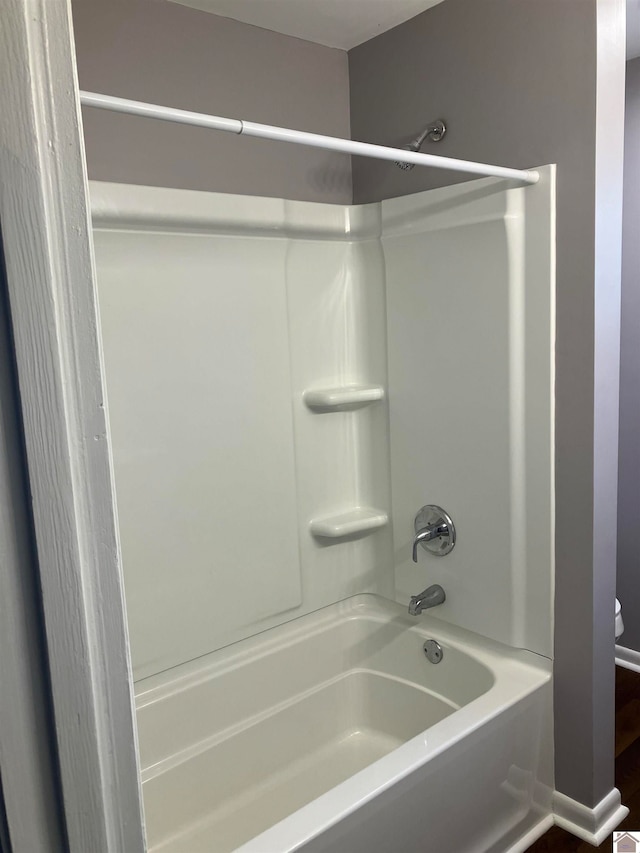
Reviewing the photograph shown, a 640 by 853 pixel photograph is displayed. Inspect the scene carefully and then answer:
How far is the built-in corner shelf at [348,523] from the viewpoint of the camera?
7.64 ft

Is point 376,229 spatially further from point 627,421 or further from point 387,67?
point 627,421

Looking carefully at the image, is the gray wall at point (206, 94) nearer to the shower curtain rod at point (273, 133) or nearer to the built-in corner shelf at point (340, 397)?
the shower curtain rod at point (273, 133)

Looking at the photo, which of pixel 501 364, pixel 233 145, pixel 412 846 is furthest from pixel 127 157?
pixel 412 846

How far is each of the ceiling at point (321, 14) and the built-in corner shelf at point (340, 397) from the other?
1.13m

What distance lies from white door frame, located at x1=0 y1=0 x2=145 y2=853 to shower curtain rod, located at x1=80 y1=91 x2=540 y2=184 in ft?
1.93

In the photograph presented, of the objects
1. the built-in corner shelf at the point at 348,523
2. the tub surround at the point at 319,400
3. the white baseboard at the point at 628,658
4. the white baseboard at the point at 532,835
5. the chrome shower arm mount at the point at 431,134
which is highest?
the chrome shower arm mount at the point at 431,134

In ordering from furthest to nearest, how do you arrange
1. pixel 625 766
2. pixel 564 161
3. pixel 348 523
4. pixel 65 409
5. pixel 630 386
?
pixel 630 386, pixel 348 523, pixel 625 766, pixel 564 161, pixel 65 409

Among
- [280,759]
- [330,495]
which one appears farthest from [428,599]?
[280,759]

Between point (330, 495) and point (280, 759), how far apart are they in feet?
2.79

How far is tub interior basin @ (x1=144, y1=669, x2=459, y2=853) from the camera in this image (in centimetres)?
191

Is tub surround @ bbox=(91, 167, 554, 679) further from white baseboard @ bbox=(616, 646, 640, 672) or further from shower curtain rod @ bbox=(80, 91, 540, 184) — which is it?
white baseboard @ bbox=(616, 646, 640, 672)

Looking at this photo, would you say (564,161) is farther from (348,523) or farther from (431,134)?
(348,523)

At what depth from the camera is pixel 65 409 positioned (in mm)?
559

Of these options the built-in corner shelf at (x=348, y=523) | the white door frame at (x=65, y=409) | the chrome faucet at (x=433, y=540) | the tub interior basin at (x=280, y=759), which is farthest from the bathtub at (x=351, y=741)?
the white door frame at (x=65, y=409)
